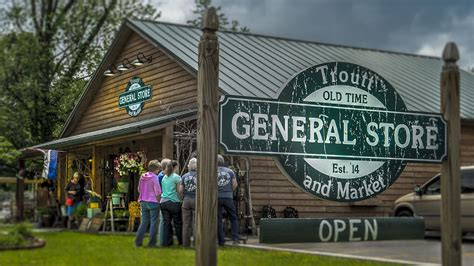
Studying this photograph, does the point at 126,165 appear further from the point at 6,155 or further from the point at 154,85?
the point at 6,155

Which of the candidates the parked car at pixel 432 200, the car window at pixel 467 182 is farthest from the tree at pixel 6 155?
the car window at pixel 467 182

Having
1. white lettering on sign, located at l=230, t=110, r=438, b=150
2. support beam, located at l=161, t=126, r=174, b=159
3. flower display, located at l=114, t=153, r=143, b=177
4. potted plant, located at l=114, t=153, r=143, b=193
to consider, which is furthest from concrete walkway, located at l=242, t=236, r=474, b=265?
flower display, located at l=114, t=153, r=143, b=177

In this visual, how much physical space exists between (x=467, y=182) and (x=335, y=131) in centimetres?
778

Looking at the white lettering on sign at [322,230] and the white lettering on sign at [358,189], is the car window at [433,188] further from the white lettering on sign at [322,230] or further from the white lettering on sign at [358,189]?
the white lettering on sign at [322,230]

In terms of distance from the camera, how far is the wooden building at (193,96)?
47.8 feet

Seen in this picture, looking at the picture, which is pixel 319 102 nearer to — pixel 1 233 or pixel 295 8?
pixel 295 8

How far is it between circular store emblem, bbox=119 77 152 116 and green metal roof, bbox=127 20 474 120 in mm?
949

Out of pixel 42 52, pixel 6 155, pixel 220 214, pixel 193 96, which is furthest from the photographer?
pixel 193 96

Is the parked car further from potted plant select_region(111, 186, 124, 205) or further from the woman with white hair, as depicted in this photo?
potted plant select_region(111, 186, 124, 205)

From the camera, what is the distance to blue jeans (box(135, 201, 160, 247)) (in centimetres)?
1034

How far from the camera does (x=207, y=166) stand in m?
4.54

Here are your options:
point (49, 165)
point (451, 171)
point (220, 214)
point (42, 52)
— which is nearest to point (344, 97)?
point (451, 171)

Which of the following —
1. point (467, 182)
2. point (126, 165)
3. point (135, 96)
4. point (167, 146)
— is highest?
point (135, 96)

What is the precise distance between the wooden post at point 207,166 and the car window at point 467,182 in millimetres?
8364
